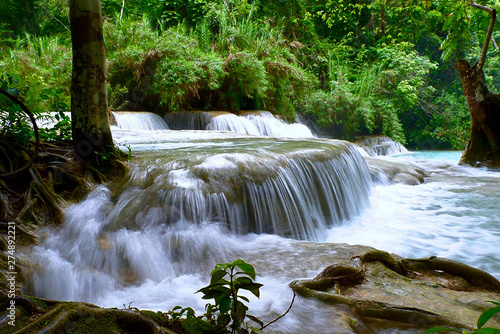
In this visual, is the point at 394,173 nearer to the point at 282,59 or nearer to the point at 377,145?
the point at 377,145

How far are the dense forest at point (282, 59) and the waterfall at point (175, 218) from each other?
147cm

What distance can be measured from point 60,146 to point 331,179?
3943 millimetres

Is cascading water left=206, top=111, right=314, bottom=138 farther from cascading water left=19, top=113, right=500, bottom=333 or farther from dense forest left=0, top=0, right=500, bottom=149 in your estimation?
cascading water left=19, top=113, right=500, bottom=333

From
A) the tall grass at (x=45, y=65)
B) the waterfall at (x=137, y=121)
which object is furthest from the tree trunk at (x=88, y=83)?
the waterfall at (x=137, y=121)

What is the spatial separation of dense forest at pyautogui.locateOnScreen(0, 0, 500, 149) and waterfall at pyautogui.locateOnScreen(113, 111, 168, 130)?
0.91m

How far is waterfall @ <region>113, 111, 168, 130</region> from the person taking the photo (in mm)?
9843

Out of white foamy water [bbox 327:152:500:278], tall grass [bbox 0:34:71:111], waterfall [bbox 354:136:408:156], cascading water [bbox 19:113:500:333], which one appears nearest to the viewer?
cascading water [bbox 19:113:500:333]

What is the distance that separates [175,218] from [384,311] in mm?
2371

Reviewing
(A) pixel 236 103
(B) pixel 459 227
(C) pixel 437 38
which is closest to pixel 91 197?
(B) pixel 459 227

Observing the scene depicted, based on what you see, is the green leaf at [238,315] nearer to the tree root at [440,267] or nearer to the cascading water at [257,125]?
the tree root at [440,267]

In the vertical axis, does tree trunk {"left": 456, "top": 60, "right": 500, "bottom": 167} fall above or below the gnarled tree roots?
above

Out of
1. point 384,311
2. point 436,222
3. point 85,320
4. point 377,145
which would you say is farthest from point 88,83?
point 377,145

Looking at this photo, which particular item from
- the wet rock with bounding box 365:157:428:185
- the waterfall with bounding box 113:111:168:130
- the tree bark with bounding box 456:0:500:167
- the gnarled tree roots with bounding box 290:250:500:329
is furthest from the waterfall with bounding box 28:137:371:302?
the tree bark with bounding box 456:0:500:167

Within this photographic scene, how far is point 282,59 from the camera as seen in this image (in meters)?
14.2
